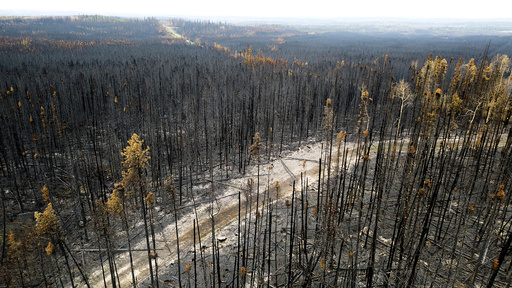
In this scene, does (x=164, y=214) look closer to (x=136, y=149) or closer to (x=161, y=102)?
→ (x=136, y=149)

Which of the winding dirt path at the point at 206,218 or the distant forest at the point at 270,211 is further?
the winding dirt path at the point at 206,218

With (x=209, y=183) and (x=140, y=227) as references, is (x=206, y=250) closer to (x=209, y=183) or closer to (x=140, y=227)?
(x=140, y=227)

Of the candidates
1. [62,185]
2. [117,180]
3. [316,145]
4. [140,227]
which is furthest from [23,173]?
[316,145]

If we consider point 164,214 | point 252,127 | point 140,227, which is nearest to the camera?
point 140,227

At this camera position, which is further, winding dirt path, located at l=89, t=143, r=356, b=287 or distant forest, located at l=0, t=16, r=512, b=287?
winding dirt path, located at l=89, t=143, r=356, b=287

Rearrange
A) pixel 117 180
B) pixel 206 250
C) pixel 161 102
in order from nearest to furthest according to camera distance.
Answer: pixel 206 250, pixel 117 180, pixel 161 102

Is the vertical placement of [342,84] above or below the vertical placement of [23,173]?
above

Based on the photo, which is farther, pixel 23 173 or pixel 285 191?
pixel 23 173

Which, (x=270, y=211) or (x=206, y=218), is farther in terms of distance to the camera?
(x=206, y=218)

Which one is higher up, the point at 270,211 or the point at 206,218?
the point at 270,211

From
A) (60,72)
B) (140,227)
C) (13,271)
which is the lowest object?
(140,227)
